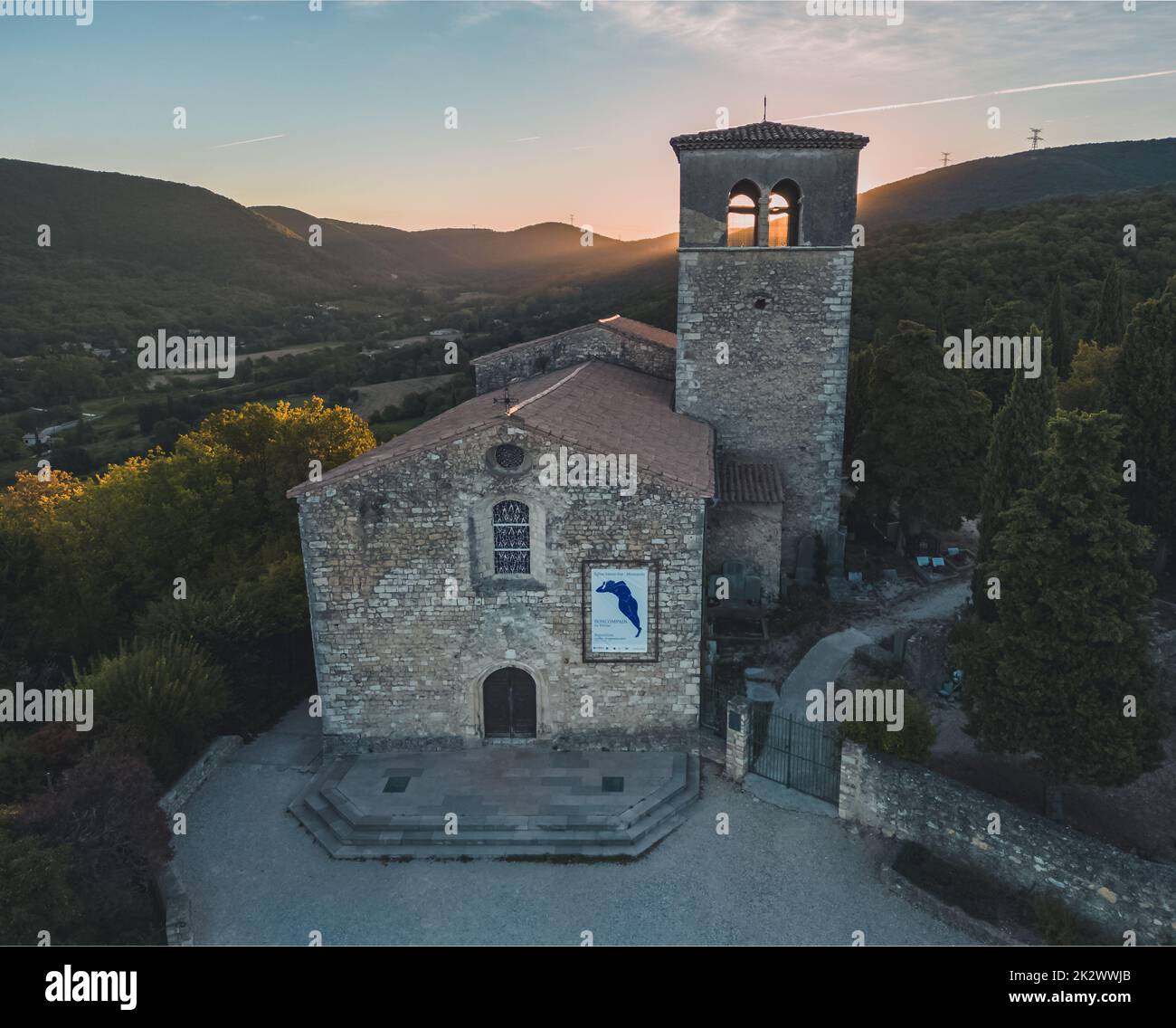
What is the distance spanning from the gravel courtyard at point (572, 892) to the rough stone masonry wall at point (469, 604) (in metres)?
2.62

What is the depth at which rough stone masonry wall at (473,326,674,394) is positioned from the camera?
86.2ft

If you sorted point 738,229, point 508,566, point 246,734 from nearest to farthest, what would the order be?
point 508,566 < point 246,734 < point 738,229

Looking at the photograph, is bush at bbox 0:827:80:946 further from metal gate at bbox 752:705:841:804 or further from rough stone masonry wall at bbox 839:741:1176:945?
rough stone masonry wall at bbox 839:741:1176:945

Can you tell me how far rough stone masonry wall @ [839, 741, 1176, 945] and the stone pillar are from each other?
1.99 meters

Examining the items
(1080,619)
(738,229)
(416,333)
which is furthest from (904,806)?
(416,333)

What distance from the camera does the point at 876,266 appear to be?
197 ft

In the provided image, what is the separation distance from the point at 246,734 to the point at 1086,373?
108 feet

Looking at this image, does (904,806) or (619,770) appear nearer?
(904,806)

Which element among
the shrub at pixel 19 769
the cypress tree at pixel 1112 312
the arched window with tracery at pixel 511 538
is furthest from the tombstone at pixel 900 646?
the cypress tree at pixel 1112 312

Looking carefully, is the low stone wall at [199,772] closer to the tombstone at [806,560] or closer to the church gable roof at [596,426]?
the church gable roof at [596,426]

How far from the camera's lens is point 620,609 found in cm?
1566

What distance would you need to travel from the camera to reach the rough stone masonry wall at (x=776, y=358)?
846 inches
